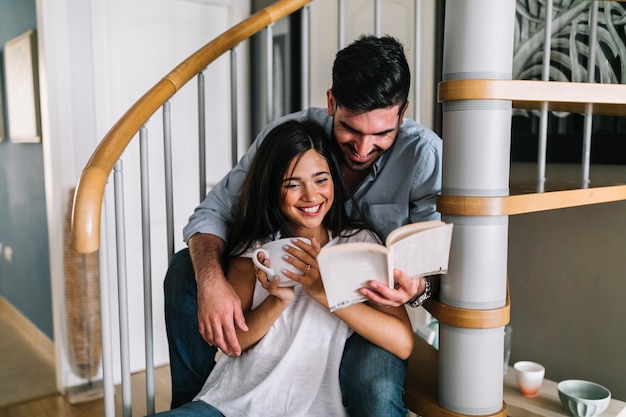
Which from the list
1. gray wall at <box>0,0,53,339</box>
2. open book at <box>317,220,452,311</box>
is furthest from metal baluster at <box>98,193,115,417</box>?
gray wall at <box>0,0,53,339</box>

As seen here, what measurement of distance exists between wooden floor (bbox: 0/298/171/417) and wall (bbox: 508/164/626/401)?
1600mm

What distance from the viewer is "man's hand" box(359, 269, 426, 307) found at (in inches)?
40.1

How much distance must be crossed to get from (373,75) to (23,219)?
7.31 feet

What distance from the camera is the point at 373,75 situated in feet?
4.38

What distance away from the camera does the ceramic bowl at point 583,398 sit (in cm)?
162

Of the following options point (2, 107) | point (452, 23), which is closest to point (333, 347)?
point (452, 23)

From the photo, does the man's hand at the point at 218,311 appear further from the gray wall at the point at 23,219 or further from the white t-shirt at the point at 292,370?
the gray wall at the point at 23,219

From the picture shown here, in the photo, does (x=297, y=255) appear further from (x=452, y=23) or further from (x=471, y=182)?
(x=452, y=23)

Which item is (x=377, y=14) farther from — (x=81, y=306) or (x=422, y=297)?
(x=81, y=306)

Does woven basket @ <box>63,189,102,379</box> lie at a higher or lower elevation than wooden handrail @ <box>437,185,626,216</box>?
lower

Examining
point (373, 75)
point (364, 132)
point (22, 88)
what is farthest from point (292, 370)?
point (22, 88)

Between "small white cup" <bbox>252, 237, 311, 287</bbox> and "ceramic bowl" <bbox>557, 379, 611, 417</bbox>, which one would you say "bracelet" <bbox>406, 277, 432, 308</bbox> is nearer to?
"small white cup" <bbox>252, 237, 311, 287</bbox>

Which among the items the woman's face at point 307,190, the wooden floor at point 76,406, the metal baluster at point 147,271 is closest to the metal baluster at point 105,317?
the metal baluster at point 147,271

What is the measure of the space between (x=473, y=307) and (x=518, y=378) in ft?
2.60
